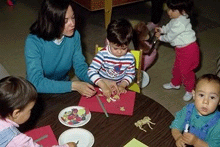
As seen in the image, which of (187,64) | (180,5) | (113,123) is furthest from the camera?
(187,64)

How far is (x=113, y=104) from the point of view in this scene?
5.40 feet

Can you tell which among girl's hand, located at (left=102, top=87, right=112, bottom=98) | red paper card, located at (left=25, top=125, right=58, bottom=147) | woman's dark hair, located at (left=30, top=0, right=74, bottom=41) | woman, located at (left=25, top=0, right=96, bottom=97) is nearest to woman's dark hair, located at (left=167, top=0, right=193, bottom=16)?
woman, located at (left=25, top=0, right=96, bottom=97)

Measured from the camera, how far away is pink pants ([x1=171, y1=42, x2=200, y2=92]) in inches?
111

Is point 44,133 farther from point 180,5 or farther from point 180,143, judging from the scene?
point 180,5

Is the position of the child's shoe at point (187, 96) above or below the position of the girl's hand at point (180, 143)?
below

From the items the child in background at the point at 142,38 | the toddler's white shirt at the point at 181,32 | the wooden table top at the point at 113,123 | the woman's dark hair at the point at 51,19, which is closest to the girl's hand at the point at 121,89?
the wooden table top at the point at 113,123

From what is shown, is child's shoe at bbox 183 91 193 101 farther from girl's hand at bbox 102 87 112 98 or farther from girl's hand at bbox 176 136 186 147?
girl's hand at bbox 176 136 186 147

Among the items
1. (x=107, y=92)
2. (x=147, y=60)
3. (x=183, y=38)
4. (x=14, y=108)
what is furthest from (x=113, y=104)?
(x=147, y=60)

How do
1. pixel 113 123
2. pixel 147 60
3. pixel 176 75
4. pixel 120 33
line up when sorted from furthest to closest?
pixel 147 60, pixel 176 75, pixel 120 33, pixel 113 123

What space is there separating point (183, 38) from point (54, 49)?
1.32 m

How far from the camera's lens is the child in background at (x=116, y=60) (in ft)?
6.19

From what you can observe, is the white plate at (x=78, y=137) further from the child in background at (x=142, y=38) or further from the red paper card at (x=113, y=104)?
the child in background at (x=142, y=38)

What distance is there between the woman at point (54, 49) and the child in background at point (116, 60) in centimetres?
11

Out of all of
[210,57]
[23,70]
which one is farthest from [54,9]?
[210,57]
